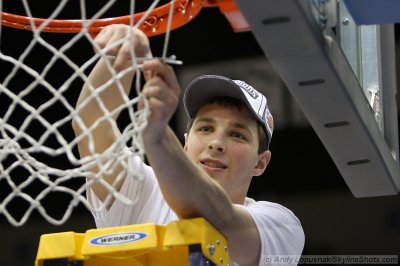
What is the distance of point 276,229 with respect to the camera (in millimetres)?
2400

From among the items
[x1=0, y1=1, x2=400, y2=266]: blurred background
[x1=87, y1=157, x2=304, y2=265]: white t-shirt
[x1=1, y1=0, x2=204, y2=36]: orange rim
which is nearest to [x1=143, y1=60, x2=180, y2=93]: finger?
[x1=1, y1=0, x2=204, y2=36]: orange rim

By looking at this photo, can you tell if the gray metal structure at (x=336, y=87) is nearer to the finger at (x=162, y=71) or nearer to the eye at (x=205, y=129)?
the finger at (x=162, y=71)

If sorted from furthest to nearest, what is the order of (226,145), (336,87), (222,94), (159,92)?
(222,94)
(226,145)
(336,87)
(159,92)

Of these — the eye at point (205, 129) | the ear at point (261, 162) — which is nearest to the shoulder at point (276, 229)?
the ear at point (261, 162)

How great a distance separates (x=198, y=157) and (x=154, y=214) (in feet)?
0.64

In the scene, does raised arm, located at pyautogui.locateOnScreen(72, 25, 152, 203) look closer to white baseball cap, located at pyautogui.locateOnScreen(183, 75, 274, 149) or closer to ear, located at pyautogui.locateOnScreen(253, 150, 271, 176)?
white baseball cap, located at pyautogui.locateOnScreen(183, 75, 274, 149)

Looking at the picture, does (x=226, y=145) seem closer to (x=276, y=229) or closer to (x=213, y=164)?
(x=213, y=164)

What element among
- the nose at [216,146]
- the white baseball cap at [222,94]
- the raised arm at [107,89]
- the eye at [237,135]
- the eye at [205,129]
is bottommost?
the eye at [237,135]

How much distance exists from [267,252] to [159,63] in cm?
63

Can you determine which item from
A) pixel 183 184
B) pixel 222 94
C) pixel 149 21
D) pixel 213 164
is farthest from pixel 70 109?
pixel 222 94

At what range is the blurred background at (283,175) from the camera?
14.2ft

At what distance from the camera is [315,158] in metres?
4.45

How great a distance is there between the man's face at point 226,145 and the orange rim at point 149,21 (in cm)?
28

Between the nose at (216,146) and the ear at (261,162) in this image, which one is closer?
the nose at (216,146)
